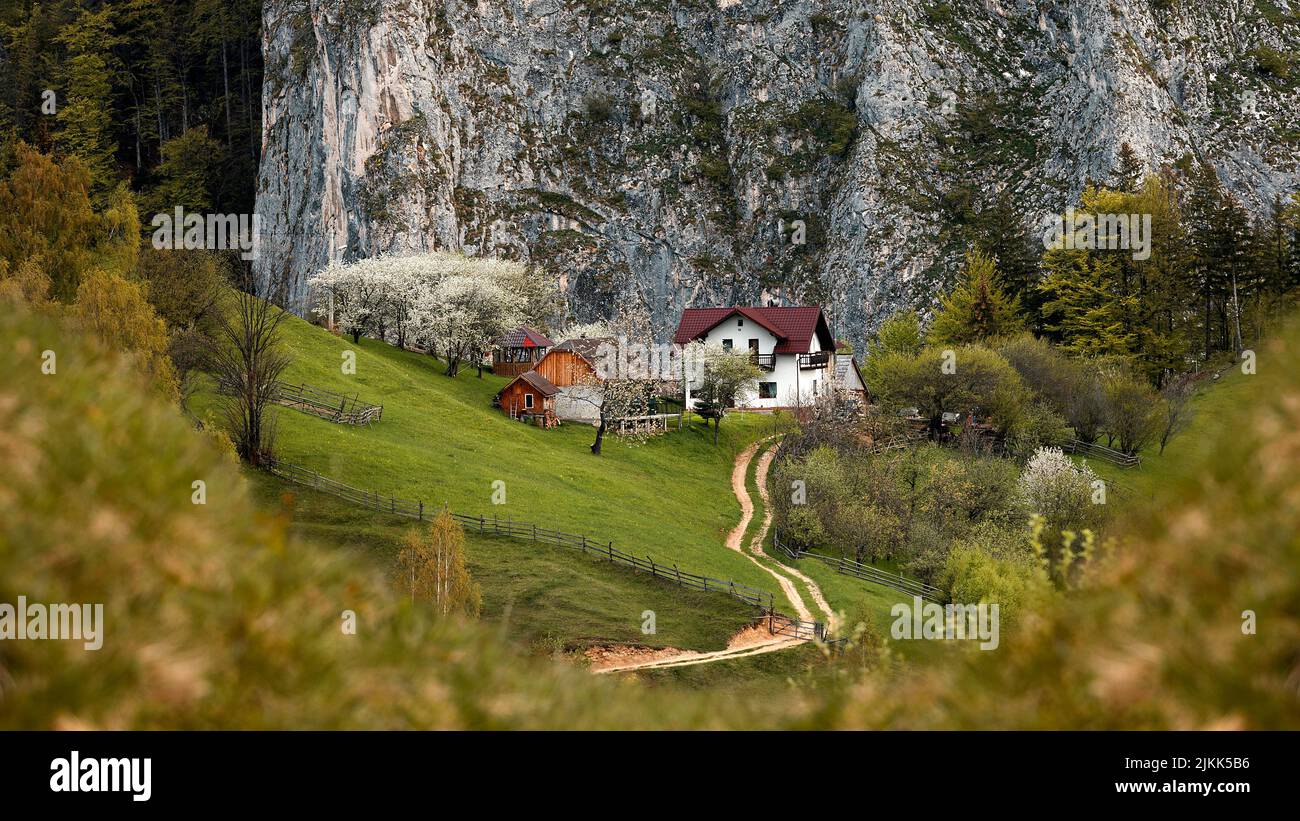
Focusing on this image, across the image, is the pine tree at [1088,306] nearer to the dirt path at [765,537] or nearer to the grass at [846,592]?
the dirt path at [765,537]

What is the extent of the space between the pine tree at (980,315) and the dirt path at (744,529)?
25.9 metres

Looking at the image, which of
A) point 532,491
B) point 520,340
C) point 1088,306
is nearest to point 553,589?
point 532,491

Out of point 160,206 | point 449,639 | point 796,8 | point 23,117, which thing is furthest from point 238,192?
point 449,639

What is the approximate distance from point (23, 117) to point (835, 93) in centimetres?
12087

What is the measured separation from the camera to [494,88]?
145m

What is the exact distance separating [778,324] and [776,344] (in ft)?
9.30

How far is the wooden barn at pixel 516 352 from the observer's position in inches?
3728

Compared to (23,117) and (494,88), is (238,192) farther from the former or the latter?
(494,88)

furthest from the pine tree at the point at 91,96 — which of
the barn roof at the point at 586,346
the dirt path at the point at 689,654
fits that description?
the dirt path at the point at 689,654

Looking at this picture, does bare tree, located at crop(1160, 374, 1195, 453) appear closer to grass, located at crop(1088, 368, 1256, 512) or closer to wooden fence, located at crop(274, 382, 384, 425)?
grass, located at crop(1088, 368, 1256, 512)

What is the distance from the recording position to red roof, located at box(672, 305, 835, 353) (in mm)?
94250

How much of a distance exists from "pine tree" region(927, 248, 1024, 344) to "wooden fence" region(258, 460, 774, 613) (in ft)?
190

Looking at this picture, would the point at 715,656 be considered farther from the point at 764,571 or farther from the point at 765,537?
the point at 765,537

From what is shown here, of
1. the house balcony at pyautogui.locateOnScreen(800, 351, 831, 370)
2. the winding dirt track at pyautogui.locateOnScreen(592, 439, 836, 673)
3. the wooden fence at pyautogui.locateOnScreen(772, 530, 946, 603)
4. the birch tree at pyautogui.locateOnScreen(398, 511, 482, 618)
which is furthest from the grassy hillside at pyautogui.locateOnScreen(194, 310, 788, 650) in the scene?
the house balcony at pyautogui.locateOnScreen(800, 351, 831, 370)
